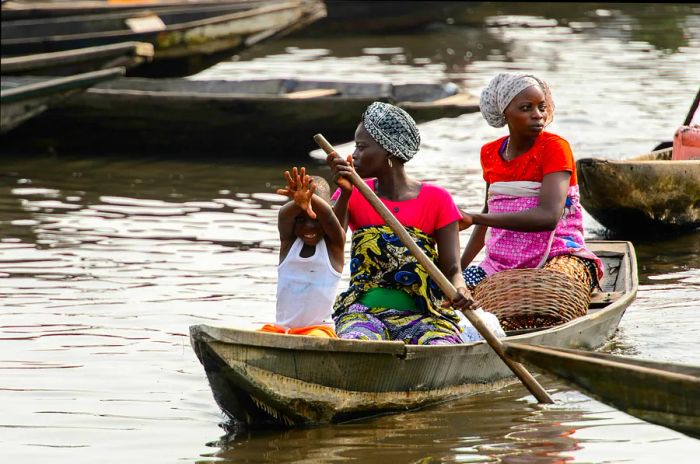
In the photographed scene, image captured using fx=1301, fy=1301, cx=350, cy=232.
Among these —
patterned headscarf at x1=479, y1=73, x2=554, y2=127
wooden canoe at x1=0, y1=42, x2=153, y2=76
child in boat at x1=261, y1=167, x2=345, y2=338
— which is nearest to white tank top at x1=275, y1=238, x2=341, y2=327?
child in boat at x1=261, y1=167, x2=345, y2=338

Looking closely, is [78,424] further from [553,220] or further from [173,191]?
[173,191]

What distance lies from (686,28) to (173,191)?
38.5ft

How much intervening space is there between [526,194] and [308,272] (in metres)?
1.21

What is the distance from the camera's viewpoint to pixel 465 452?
169 inches

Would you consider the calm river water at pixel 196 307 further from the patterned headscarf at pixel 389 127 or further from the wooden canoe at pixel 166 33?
the wooden canoe at pixel 166 33

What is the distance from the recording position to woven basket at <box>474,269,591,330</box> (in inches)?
201

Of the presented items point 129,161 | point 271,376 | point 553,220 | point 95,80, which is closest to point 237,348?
point 271,376

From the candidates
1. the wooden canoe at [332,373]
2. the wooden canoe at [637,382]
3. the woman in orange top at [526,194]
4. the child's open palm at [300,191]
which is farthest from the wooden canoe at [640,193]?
the wooden canoe at [637,382]

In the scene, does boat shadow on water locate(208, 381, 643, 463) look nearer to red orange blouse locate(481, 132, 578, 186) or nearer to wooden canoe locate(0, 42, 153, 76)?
red orange blouse locate(481, 132, 578, 186)

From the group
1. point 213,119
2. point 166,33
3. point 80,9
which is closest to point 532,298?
point 213,119

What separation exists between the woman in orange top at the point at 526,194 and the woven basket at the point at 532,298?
165 millimetres

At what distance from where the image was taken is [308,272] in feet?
14.6

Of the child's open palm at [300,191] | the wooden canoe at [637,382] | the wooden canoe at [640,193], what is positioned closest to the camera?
the wooden canoe at [637,382]

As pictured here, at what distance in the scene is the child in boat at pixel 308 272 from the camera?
443 centimetres
